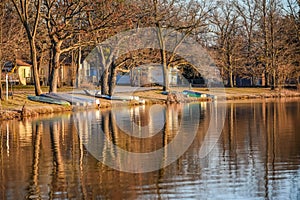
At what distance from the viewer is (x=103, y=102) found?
46344 millimetres

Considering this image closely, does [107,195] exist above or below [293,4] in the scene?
below

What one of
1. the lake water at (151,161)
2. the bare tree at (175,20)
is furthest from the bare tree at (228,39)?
the lake water at (151,161)

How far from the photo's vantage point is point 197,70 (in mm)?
67062

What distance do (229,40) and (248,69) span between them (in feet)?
14.7

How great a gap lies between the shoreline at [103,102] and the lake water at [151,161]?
590 centimetres

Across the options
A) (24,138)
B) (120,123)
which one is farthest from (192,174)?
(120,123)

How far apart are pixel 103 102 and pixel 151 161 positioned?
29.5m

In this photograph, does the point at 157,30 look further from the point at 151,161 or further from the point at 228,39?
the point at 151,161

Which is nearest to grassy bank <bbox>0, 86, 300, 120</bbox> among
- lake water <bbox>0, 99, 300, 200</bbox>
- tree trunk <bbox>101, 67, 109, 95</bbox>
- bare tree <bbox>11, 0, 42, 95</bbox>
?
bare tree <bbox>11, 0, 42, 95</bbox>

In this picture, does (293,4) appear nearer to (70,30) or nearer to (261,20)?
(261,20)

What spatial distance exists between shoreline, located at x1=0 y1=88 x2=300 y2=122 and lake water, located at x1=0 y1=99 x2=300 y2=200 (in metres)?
5.90

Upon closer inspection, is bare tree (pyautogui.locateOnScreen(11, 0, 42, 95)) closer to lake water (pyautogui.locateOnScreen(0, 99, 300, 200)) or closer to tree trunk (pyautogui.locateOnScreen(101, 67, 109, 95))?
tree trunk (pyautogui.locateOnScreen(101, 67, 109, 95))

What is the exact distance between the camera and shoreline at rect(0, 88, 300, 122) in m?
35.1

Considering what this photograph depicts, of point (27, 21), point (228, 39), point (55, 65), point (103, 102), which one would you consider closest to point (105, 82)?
point (103, 102)
